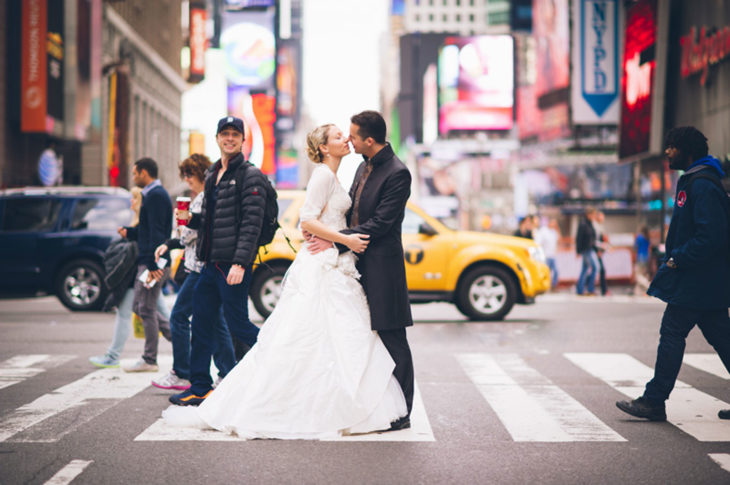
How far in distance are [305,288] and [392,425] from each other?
1.02 metres

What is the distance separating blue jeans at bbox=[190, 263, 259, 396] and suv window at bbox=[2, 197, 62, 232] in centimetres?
927

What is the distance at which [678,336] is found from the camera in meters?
5.92

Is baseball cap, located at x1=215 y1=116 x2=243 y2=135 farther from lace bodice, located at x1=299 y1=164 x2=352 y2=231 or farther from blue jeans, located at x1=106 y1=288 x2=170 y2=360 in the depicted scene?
blue jeans, located at x1=106 y1=288 x2=170 y2=360

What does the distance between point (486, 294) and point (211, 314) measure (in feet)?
24.0

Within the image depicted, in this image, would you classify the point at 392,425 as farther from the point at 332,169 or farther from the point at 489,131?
the point at 489,131

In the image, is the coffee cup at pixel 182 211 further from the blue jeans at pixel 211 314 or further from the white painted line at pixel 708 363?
the white painted line at pixel 708 363


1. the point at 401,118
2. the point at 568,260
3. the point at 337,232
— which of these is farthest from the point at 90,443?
the point at 401,118

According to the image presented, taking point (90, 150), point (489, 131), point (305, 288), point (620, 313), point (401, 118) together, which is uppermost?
point (401, 118)

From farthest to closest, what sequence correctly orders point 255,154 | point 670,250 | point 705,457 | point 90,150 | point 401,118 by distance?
point 401,118, point 255,154, point 90,150, point 670,250, point 705,457

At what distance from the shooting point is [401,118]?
151 meters

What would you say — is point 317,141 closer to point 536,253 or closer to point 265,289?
point 265,289

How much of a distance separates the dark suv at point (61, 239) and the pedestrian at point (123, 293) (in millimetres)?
6381

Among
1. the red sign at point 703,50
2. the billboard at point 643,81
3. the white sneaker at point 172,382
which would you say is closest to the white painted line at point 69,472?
the white sneaker at point 172,382

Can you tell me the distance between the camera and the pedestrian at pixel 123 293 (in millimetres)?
8336
